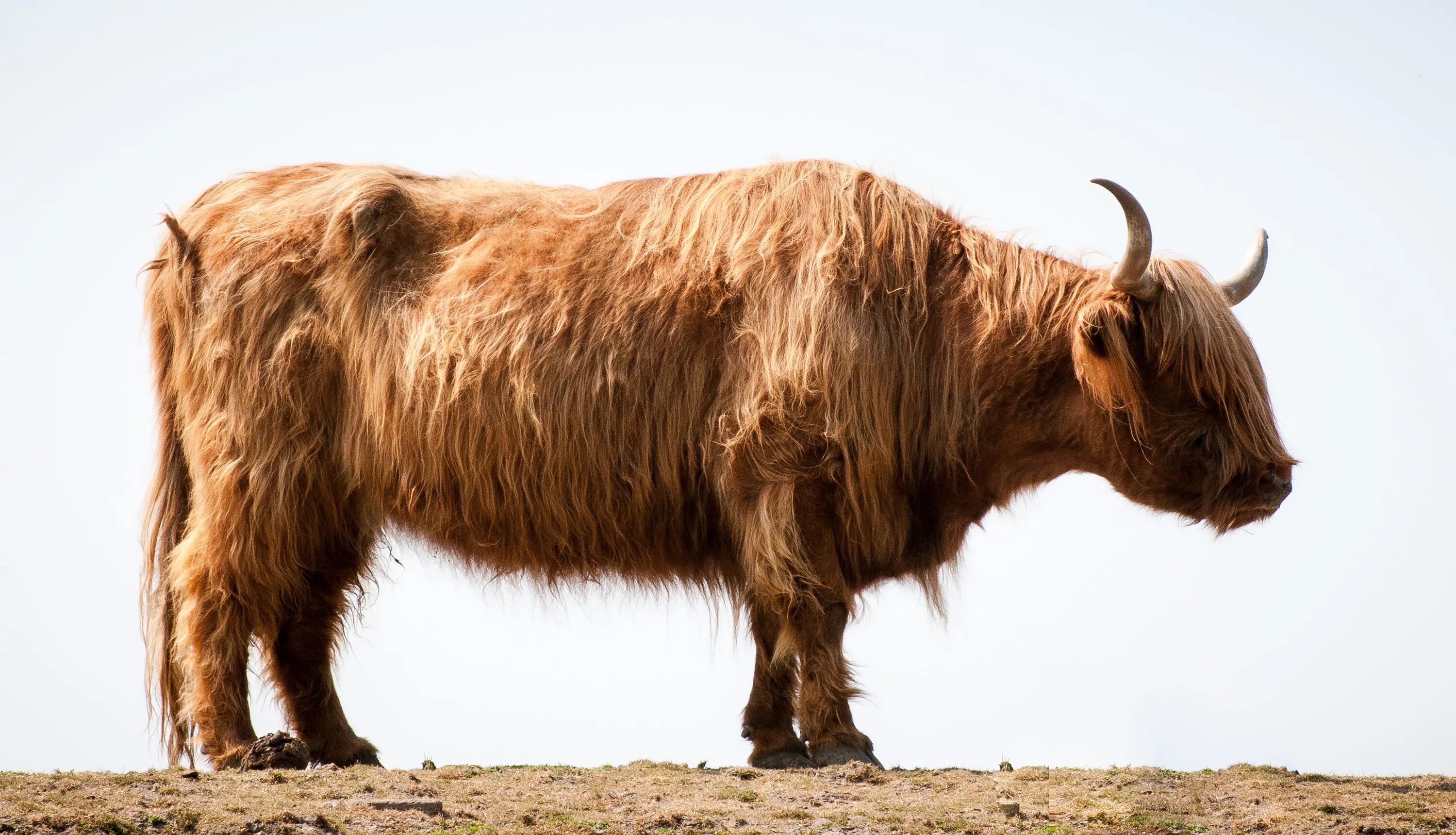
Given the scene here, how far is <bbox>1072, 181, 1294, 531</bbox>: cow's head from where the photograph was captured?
19.8ft

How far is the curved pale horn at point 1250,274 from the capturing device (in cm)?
657

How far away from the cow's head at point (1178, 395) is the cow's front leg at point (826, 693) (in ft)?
4.45

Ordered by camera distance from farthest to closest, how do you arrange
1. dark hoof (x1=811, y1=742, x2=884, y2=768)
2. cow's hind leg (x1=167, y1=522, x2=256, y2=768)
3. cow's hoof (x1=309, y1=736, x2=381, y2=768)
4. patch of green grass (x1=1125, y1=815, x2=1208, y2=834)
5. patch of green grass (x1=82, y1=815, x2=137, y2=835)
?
cow's hoof (x1=309, y1=736, x2=381, y2=768), cow's hind leg (x1=167, y1=522, x2=256, y2=768), dark hoof (x1=811, y1=742, x2=884, y2=768), patch of green grass (x1=1125, y1=815, x2=1208, y2=834), patch of green grass (x1=82, y1=815, x2=137, y2=835)

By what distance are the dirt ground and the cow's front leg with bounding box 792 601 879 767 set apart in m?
0.25

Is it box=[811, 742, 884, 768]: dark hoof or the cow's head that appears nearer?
box=[811, 742, 884, 768]: dark hoof

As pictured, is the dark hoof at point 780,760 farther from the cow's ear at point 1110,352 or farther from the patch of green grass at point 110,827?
the patch of green grass at point 110,827

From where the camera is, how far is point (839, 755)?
5.70 metres

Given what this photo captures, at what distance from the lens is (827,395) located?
5.86 m

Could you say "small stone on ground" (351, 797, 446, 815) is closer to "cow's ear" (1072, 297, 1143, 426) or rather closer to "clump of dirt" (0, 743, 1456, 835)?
"clump of dirt" (0, 743, 1456, 835)

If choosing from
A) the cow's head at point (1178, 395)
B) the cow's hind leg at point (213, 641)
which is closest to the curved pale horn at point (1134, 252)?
the cow's head at point (1178, 395)

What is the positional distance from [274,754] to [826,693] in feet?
6.81

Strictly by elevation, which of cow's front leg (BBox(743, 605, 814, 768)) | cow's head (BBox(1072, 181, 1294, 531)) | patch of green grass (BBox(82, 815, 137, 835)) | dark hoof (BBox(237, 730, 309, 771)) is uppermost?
cow's head (BBox(1072, 181, 1294, 531))

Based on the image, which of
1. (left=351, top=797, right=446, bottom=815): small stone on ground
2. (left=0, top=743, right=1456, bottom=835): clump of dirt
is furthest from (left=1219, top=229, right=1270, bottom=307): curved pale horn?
(left=351, top=797, right=446, bottom=815): small stone on ground

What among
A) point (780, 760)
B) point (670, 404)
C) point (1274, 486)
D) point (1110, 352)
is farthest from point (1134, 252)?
point (780, 760)
